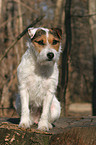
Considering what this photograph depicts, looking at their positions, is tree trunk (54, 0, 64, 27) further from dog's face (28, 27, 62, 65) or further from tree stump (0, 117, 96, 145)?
tree stump (0, 117, 96, 145)

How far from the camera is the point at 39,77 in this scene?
4.15 metres

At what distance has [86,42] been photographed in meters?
16.6

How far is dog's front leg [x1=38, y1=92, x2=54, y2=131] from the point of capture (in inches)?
153

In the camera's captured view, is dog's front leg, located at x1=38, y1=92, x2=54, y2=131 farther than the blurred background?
No

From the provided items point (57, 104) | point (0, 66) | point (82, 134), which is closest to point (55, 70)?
point (57, 104)

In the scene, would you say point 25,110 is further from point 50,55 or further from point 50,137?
point 50,55

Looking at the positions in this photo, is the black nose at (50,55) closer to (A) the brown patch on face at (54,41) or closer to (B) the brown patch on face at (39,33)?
(A) the brown patch on face at (54,41)

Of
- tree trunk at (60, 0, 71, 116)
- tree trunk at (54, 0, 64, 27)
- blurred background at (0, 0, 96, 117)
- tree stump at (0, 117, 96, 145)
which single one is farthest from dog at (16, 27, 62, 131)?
tree trunk at (54, 0, 64, 27)

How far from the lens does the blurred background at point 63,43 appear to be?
241 inches

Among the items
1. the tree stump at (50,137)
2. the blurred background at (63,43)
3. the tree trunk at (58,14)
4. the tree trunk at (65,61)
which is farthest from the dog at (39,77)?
the tree trunk at (58,14)

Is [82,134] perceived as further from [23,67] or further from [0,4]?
[0,4]

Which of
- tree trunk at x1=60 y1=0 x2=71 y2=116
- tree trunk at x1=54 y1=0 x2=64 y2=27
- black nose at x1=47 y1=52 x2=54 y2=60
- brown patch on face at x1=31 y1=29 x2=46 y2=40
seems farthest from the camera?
tree trunk at x1=54 y1=0 x2=64 y2=27

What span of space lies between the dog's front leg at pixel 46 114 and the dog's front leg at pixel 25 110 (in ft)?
0.75

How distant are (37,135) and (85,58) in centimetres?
1360
